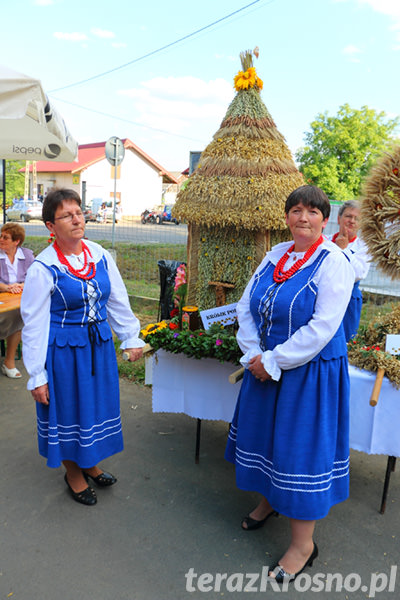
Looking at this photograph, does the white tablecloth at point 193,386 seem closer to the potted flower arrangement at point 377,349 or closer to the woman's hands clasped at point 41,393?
the potted flower arrangement at point 377,349

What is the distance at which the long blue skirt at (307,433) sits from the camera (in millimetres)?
2186

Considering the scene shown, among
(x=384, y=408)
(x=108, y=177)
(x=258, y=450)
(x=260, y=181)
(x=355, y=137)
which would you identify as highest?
(x=355, y=137)

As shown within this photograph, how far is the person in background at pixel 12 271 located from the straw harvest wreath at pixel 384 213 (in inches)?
144

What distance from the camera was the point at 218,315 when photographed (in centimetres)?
317

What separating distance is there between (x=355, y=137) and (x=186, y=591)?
30.3 m

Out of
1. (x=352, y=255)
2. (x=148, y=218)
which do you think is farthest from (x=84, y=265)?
(x=148, y=218)

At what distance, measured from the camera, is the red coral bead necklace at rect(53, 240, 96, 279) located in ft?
8.31

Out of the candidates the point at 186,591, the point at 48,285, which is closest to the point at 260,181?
the point at 48,285

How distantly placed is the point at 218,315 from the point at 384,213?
50.4 inches

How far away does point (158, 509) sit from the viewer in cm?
284

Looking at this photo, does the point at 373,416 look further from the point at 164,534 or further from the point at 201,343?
the point at 164,534

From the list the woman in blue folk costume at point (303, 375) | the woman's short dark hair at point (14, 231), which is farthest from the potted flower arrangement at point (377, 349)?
the woman's short dark hair at point (14, 231)

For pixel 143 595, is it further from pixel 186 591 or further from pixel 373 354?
pixel 373 354

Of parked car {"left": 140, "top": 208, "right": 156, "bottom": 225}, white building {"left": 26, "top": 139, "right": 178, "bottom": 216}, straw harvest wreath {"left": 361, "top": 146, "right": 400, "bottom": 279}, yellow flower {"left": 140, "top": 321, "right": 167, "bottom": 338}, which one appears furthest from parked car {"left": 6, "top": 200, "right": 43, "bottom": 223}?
straw harvest wreath {"left": 361, "top": 146, "right": 400, "bottom": 279}
